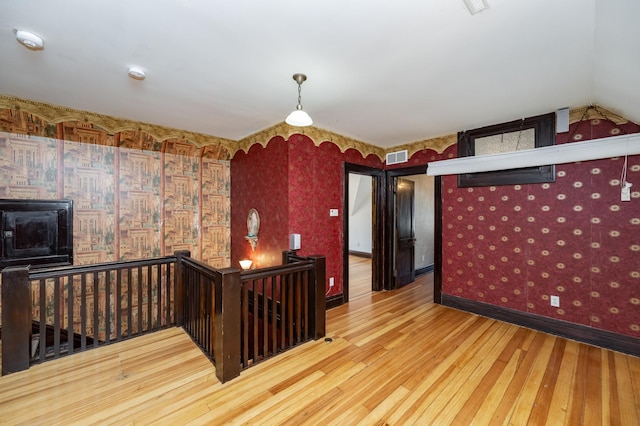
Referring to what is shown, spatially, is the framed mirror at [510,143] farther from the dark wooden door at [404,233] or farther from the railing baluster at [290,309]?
the railing baluster at [290,309]

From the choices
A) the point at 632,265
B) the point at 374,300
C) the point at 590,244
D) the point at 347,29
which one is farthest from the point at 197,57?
the point at 632,265

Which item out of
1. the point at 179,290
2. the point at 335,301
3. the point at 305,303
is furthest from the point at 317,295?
the point at 179,290

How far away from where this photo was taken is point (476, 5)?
1.51 metres

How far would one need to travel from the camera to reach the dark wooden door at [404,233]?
4.75m

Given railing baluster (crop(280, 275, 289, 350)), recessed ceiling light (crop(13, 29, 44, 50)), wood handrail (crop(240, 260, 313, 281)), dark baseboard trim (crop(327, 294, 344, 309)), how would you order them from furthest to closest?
dark baseboard trim (crop(327, 294, 344, 309)), railing baluster (crop(280, 275, 289, 350)), wood handrail (crop(240, 260, 313, 281)), recessed ceiling light (crop(13, 29, 44, 50))

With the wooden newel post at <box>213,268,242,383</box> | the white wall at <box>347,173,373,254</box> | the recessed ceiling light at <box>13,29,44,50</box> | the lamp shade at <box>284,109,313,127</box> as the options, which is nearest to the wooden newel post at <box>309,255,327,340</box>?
the wooden newel post at <box>213,268,242,383</box>

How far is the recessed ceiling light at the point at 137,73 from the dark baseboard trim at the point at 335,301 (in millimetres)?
3344

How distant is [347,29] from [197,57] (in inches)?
46.5

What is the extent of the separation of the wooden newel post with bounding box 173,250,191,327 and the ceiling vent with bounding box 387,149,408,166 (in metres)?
3.45

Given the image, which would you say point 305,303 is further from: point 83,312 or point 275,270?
point 83,312

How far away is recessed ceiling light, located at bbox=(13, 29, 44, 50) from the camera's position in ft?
5.85

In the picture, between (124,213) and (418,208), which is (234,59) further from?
(418,208)

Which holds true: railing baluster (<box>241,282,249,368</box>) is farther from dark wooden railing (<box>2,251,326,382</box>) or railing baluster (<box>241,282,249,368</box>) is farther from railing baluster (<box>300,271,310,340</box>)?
railing baluster (<box>300,271,310,340</box>)

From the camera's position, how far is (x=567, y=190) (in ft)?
9.78
